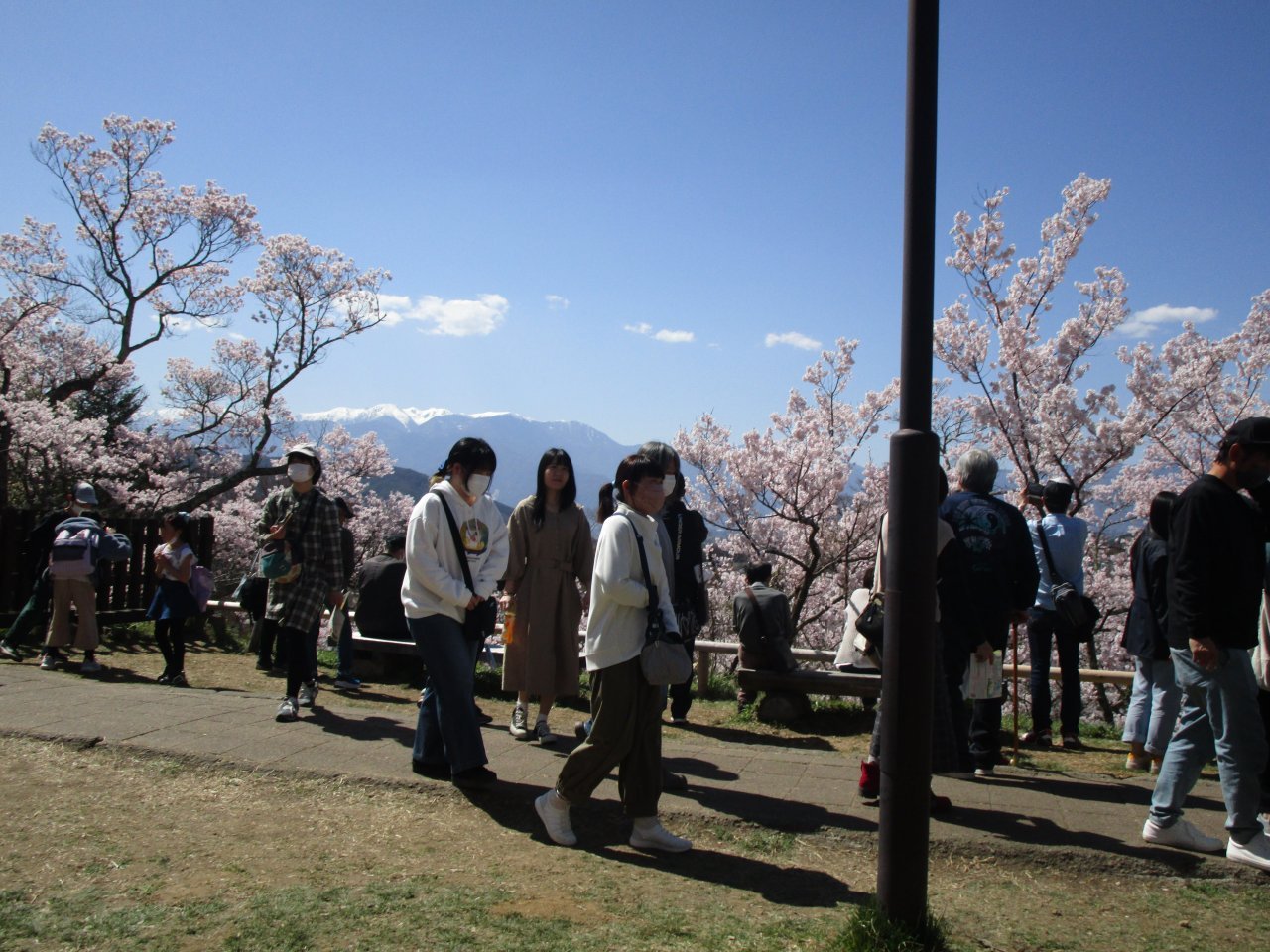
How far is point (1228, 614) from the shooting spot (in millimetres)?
3930

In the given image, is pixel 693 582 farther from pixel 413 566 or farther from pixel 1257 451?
pixel 1257 451

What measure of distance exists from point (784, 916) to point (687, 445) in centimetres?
1758

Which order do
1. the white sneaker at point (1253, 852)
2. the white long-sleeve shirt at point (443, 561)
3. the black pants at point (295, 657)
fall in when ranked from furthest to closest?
1. the black pants at point (295, 657)
2. the white long-sleeve shirt at point (443, 561)
3. the white sneaker at point (1253, 852)

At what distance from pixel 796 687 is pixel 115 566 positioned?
8.18m

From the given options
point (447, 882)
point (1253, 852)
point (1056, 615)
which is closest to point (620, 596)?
point (447, 882)

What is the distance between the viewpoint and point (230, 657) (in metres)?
9.77

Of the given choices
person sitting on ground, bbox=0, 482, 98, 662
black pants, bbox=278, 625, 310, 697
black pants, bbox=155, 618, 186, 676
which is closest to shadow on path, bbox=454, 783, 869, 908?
black pants, bbox=278, 625, 310, 697

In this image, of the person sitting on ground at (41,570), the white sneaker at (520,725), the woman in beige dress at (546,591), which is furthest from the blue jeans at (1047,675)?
the person sitting on ground at (41,570)

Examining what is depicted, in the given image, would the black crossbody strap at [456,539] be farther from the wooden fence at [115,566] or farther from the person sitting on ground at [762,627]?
the wooden fence at [115,566]

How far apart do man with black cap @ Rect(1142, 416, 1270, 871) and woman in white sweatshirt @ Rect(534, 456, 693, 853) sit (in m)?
2.14

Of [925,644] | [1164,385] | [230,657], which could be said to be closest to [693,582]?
[925,644]

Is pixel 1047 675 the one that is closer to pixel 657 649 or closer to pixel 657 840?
pixel 657 840

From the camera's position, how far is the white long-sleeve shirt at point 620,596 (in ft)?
13.4

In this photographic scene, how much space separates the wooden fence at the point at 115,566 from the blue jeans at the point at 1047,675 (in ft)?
25.5
